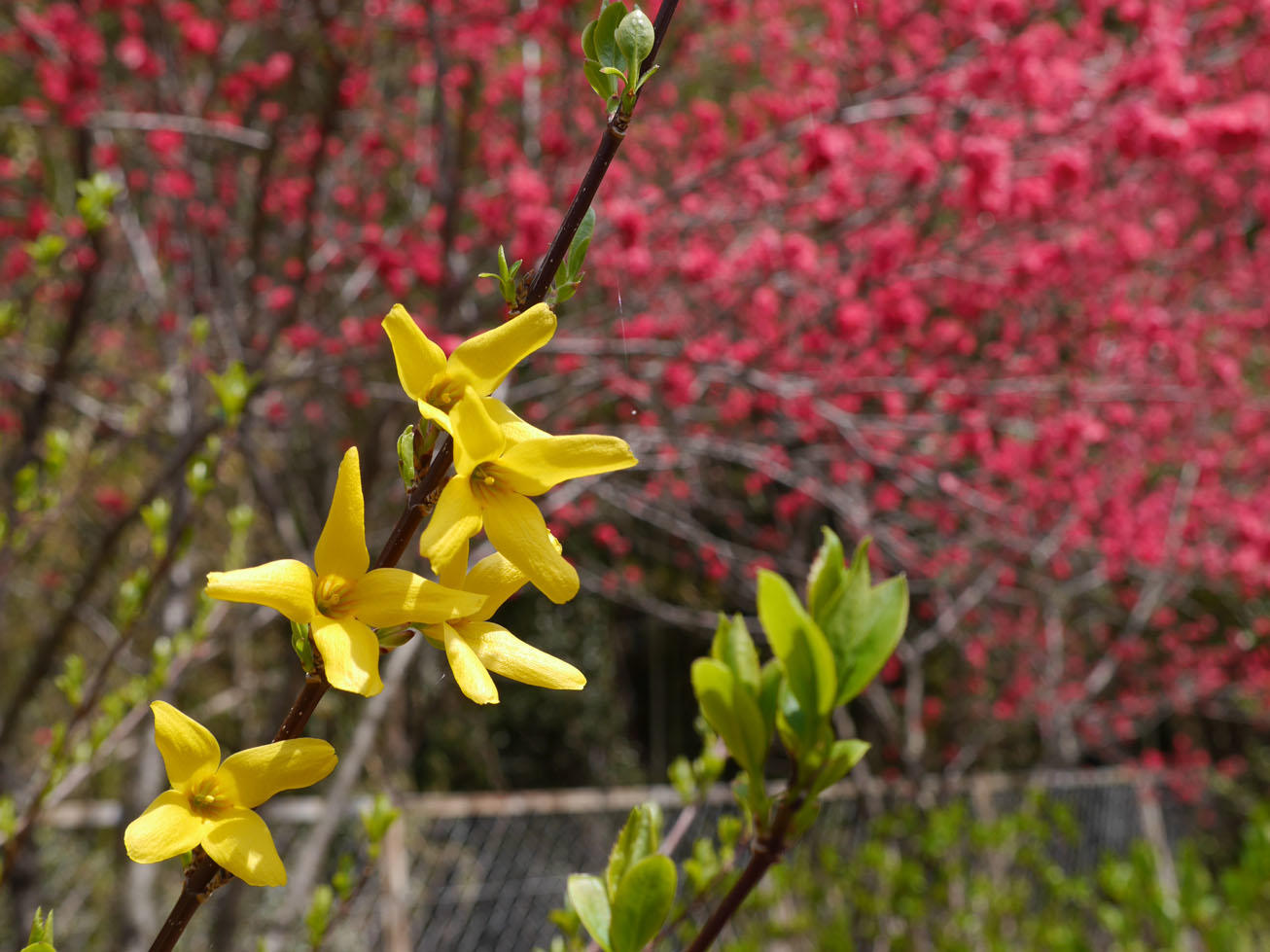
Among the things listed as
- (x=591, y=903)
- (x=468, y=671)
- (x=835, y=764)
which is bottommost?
(x=591, y=903)

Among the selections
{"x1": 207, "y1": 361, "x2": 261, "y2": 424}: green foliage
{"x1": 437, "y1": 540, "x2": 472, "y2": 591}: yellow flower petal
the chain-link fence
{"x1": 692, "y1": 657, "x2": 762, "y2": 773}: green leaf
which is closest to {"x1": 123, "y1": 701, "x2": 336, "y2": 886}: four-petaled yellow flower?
{"x1": 437, "y1": 540, "x2": 472, "y2": 591}: yellow flower petal

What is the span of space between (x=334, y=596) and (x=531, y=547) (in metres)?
0.11

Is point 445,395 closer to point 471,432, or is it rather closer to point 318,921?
point 471,432

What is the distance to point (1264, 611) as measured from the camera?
8.51 metres

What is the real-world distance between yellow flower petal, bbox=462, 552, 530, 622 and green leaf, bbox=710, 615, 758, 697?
5.0 inches

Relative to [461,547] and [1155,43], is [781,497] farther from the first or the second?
[461,547]

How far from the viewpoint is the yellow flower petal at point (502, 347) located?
0.57m

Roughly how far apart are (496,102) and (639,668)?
246 inches

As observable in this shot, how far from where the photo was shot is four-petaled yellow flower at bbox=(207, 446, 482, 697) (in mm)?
516

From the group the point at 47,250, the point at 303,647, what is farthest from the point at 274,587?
the point at 47,250

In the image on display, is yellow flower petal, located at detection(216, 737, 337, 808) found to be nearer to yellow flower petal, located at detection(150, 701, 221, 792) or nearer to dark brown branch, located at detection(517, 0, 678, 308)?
yellow flower petal, located at detection(150, 701, 221, 792)

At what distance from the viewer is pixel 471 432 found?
1.69 ft

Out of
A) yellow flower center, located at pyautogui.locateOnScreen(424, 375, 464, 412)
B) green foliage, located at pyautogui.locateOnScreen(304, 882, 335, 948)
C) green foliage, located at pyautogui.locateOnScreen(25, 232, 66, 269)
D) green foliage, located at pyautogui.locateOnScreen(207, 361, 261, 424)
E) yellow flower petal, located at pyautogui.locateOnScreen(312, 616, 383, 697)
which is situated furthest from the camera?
green foliage, located at pyautogui.locateOnScreen(25, 232, 66, 269)

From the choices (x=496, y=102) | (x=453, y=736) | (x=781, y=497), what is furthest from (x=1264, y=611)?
(x=496, y=102)
